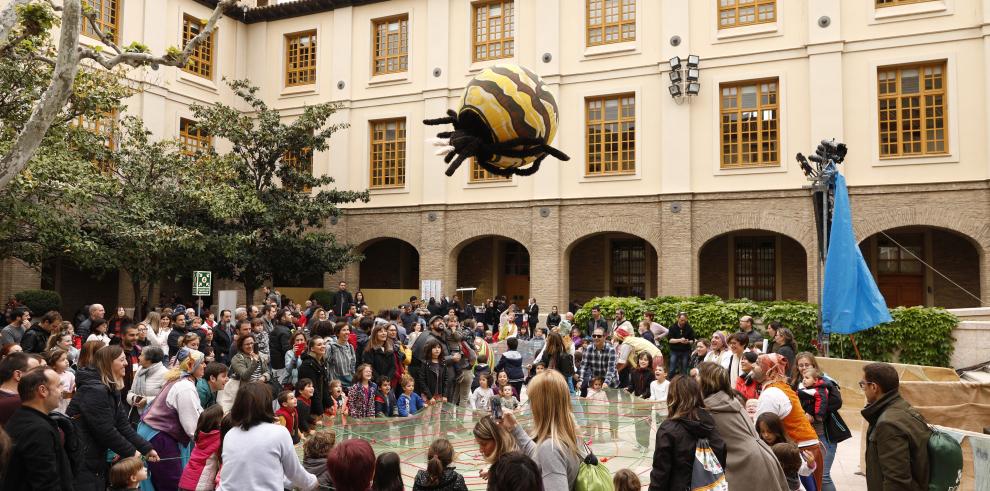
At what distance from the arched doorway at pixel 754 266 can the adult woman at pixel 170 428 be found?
Answer: 1886cm

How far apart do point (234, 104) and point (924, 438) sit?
25.5 meters

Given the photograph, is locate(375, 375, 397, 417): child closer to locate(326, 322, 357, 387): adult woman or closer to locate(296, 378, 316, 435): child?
locate(326, 322, 357, 387): adult woman

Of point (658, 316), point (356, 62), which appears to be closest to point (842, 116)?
point (658, 316)

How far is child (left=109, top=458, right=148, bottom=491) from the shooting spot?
15.7ft

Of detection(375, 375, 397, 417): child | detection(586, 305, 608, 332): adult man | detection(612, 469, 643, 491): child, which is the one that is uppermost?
detection(586, 305, 608, 332): adult man

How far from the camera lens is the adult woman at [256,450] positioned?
403cm

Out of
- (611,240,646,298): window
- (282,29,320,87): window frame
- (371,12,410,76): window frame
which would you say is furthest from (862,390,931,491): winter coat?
(282,29,320,87): window frame

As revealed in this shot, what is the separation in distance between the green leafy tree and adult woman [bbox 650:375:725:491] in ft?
60.1

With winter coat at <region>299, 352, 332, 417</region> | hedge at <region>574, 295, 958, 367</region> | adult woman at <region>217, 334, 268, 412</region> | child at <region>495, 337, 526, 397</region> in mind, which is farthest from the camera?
hedge at <region>574, 295, 958, 367</region>

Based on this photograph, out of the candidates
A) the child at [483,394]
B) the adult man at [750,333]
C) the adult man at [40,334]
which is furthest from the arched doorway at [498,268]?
the adult man at [40,334]

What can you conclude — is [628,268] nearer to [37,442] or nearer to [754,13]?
[754,13]

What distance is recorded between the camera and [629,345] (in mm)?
11570

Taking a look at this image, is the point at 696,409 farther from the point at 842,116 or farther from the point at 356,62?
the point at 356,62

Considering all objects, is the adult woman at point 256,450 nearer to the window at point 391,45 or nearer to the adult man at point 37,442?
the adult man at point 37,442
